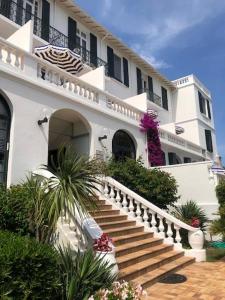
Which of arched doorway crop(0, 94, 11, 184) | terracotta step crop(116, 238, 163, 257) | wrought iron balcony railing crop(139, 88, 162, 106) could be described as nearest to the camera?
terracotta step crop(116, 238, 163, 257)

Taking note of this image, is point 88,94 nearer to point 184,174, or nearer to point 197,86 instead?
point 184,174

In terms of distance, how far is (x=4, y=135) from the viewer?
8273 mm

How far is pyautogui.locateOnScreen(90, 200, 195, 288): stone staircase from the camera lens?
638cm

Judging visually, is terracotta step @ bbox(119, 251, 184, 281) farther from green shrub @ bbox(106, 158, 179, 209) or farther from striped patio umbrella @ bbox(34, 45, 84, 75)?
striped patio umbrella @ bbox(34, 45, 84, 75)

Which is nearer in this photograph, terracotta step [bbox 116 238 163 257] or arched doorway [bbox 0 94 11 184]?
terracotta step [bbox 116 238 163 257]

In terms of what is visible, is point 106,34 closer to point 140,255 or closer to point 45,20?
point 45,20

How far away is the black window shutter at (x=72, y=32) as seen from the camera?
15.7 m

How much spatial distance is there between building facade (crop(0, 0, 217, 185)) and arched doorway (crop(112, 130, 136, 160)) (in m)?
0.05

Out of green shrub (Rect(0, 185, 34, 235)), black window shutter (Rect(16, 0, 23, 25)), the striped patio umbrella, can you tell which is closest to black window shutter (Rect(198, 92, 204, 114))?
the striped patio umbrella

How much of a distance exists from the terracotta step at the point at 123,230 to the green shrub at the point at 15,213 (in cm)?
253

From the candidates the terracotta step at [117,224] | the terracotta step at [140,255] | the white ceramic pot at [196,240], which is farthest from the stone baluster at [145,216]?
the white ceramic pot at [196,240]

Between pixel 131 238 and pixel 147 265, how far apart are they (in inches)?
51.0

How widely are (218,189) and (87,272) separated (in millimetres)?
9516

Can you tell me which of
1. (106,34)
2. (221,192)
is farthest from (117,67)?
(221,192)
